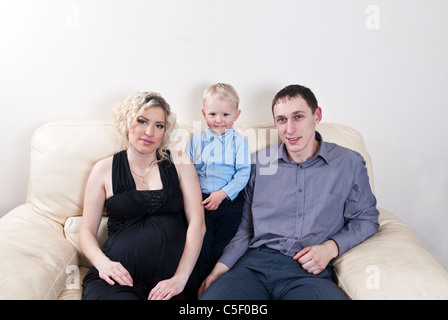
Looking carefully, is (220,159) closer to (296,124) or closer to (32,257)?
(296,124)

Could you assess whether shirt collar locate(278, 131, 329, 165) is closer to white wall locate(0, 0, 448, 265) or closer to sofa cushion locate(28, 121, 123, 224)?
white wall locate(0, 0, 448, 265)

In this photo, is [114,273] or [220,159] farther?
[220,159]

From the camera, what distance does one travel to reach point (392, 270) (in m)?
1.29

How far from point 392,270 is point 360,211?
323mm

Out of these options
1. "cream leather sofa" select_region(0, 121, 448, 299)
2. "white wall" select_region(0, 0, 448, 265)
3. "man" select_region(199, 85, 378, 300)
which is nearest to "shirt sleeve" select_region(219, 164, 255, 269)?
"man" select_region(199, 85, 378, 300)

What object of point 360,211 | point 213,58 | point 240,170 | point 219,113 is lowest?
point 360,211

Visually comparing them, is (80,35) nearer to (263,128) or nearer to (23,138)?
(23,138)

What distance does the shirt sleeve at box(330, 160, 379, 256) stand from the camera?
153 centimetres

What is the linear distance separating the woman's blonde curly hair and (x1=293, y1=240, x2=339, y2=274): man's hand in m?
0.71

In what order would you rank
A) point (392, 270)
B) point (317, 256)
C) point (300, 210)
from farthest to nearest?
point (300, 210)
point (317, 256)
point (392, 270)

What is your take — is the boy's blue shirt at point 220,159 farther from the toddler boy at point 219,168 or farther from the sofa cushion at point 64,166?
the sofa cushion at point 64,166

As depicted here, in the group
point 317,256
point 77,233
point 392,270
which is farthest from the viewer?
point 77,233

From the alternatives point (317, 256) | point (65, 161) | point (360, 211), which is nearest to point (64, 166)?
point (65, 161)

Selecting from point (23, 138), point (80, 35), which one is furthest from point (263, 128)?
point (23, 138)
